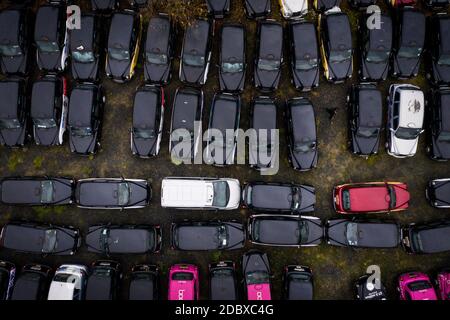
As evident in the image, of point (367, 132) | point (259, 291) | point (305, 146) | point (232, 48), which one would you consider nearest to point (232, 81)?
point (232, 48)

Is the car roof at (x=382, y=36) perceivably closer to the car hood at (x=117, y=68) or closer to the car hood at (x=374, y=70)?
the car hood at (x=374, y=70)

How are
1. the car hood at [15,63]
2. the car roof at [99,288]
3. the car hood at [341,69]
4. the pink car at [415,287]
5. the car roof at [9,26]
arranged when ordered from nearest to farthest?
the car roof at [99,288] < the pink car at [415,287] < the car roof at [9,26] < the car hood at [341,69] < the car hood at [15,63]

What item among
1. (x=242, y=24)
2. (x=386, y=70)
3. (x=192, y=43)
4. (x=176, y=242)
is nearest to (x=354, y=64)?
(x=386, y=70)

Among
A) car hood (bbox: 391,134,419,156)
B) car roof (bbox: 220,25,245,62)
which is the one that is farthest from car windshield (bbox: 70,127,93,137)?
car hood (bbox: 391,134,419,156)

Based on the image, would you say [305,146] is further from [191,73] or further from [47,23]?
[47,23]

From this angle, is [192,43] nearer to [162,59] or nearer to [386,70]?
[162,59]

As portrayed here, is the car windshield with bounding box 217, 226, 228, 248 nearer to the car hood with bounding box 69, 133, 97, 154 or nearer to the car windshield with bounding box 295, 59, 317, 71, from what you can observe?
the car hood with bounding box 69, 133, 97, 154

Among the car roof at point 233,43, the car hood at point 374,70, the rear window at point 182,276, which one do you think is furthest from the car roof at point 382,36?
the rear window at point 182,276
